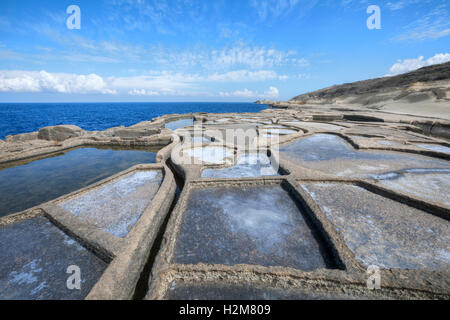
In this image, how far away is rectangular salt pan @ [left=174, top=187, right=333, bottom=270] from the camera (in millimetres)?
3105

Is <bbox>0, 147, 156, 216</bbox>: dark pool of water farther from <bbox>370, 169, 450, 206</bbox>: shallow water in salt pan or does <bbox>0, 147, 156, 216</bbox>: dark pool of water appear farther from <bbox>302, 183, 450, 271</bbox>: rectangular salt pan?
<bbox>370, 169, 450, 206</bbox>: shallow water in salt pan

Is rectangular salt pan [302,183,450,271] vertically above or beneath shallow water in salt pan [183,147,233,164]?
beneath

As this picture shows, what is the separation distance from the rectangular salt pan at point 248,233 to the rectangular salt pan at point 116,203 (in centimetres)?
126

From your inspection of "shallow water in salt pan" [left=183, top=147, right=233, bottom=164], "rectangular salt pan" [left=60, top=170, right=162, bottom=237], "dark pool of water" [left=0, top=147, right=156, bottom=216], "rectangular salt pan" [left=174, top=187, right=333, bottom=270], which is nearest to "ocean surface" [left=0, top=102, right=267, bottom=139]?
"dark pool of water" [left=0, top=147, right=156, bottom=216]

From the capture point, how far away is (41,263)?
3.15 m

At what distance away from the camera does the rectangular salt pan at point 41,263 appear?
269 centimetres

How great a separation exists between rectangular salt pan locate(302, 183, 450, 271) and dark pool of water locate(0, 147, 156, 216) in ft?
28.4

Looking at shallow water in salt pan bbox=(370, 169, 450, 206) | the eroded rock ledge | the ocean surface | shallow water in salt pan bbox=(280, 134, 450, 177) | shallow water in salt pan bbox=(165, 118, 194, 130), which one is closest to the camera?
the eroded rock ledge

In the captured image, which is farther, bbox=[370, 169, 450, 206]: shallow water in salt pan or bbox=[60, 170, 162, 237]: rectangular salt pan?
bbox=[370, 169, 450, 206]: shallow water in salt pan

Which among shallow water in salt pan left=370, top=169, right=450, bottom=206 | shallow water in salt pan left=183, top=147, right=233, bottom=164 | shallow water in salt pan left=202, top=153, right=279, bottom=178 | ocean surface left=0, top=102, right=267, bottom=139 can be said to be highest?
ocean surface left=0, top=102, right=267, bottom=139

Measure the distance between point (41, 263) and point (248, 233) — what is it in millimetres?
3554

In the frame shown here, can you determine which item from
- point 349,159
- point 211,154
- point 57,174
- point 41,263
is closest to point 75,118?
point 57,174

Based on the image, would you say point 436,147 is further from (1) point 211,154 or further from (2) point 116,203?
(2) point 116,203
